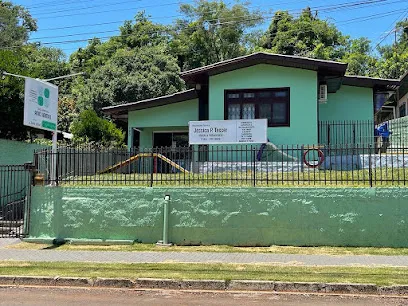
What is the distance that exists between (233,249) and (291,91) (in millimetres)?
8997

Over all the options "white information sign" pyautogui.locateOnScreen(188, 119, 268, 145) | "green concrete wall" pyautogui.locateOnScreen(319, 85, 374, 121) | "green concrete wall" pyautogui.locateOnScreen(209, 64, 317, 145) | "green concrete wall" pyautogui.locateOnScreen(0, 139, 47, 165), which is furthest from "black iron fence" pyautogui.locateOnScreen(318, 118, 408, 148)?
"green concrete wall" pyautogui.locateOnScreen(0, 139, 47, 165)

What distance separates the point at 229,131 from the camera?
52.5 feet

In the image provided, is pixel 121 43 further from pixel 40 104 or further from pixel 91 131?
pixel 40 104

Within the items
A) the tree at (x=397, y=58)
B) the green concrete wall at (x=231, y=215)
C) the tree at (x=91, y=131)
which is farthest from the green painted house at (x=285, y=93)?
the tree at (x=397, y=58)

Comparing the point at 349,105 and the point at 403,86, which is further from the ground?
the point at 403,86

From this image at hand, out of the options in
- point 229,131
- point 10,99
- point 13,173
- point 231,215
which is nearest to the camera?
point 231,215

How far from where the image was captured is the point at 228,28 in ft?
153

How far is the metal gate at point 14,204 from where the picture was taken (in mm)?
12859

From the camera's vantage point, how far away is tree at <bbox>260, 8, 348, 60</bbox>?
1849 inches

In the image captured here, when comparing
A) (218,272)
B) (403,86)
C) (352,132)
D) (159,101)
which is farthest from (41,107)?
(403,86)

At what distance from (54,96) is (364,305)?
35.0 feet

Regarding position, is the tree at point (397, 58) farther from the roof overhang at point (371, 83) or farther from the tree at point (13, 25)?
the tree at point (13, 25)

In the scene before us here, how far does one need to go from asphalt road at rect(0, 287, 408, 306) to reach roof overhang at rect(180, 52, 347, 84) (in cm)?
1201

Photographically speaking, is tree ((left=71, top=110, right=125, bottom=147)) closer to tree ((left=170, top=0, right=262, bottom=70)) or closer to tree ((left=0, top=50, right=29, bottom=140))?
tree ((left=0, top=50, right=29, bottom=140))
